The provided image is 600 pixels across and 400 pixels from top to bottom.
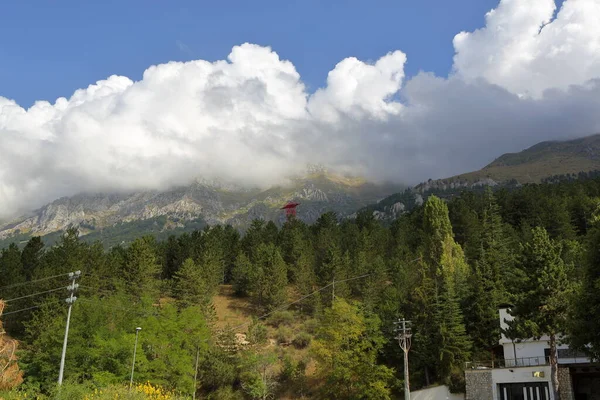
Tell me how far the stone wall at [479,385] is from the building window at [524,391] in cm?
100

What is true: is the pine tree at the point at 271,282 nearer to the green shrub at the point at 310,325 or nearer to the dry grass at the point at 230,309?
the dry grass at the point at 230,309

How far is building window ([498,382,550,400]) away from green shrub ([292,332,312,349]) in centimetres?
2840

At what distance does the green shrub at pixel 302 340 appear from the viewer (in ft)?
223

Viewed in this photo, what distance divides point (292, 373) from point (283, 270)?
19827 mm

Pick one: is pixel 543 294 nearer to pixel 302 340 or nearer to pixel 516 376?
pixel 516 376

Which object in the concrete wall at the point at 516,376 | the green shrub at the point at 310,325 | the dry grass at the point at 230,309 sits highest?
the dry grass at the point at 230,309

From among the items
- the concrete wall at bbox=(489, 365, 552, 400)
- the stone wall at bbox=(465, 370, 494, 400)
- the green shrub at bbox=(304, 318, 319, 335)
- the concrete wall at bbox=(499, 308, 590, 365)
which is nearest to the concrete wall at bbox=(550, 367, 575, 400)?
the concrete wall at bbox=(489, 365, 552, 400)

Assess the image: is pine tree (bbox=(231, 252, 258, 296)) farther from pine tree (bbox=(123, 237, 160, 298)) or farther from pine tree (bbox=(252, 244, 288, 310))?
pine tree (bbox=(123, 237, 160, 298))

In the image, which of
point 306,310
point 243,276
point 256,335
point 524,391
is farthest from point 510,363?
point 243,276

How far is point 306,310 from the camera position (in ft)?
251

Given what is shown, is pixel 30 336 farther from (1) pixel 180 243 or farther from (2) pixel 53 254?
(1) pixel 180 243

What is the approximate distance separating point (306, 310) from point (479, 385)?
3459 cm

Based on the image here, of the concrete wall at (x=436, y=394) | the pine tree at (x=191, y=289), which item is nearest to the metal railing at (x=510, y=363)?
the concrete wall at (x=436, y=394)

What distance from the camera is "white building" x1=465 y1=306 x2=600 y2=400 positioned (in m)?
42.2
